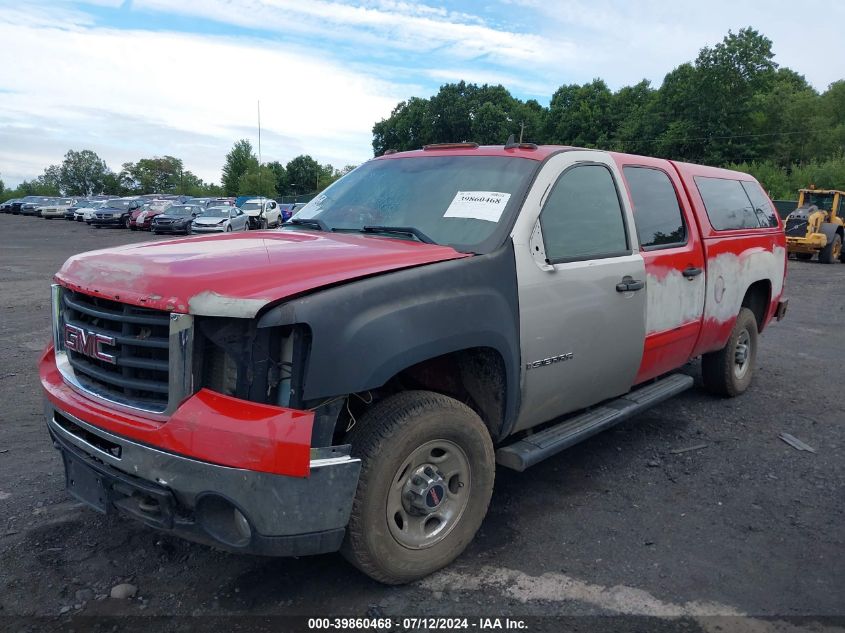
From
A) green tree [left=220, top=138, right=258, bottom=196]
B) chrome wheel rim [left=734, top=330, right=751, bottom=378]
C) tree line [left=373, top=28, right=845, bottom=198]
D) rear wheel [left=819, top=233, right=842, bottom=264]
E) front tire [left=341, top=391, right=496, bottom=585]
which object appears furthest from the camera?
green tree [left=220, top=138, right=258, bottom=196]

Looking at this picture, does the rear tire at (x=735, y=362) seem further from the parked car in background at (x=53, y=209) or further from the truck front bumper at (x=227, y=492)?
the parked car in background at (x=53, y=209)

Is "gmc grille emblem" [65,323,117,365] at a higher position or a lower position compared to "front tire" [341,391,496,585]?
higher

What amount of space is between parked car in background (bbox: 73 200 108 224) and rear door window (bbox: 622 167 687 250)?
39653mm

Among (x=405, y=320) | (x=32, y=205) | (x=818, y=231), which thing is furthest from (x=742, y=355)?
(x=32, y=205)

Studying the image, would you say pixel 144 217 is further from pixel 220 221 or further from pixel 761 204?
pixel 761 204

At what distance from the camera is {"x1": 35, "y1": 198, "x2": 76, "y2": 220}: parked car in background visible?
148 feet

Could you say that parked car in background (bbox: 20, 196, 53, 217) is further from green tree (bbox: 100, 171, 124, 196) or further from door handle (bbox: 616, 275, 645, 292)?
green tree (bbox: 100, 171, 124, 196)

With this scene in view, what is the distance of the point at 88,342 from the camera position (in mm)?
2705

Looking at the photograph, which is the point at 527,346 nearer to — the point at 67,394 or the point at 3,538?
the point at 67,394

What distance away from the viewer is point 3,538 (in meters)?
3.19

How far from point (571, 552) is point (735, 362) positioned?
11.0ft

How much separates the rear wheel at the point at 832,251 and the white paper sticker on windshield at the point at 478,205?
73.2 ft

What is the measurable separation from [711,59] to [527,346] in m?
60.2

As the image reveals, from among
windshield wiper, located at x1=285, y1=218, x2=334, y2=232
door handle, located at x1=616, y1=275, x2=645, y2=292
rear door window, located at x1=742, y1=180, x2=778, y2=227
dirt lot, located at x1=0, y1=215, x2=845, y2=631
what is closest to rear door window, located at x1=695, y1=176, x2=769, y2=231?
rear door window, located at x1=742, y1=180, x2=778, y2=227
